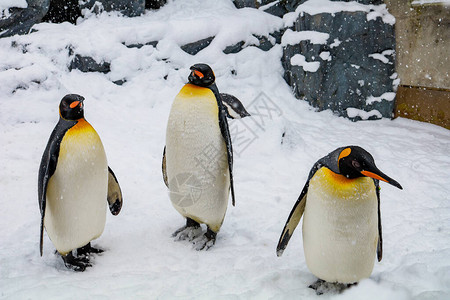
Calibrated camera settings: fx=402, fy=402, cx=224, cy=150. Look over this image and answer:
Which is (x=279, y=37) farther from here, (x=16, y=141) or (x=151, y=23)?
(x=16, y=141)

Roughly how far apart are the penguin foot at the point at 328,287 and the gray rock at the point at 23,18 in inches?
207

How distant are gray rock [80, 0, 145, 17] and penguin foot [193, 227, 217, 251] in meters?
4.61

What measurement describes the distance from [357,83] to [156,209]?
11.9ft

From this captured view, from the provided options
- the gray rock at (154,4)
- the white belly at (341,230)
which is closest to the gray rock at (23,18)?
the gray rock at (154,4)

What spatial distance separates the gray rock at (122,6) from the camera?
6094 millimetres

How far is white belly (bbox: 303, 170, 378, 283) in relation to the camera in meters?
1.78

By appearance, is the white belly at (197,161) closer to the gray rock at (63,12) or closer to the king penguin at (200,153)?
the king penguin at (200,153)

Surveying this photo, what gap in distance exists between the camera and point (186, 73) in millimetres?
5477

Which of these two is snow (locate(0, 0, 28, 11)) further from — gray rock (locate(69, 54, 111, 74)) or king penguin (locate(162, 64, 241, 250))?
king penguin (locate(162, 64, 241, 250))

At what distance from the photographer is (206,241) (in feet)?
8.80

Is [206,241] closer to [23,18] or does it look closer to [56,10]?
[23,18]

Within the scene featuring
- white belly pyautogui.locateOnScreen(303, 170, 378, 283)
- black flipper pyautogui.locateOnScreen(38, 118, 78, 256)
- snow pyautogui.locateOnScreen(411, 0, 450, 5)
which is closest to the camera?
white belly pyautogui.locateOnScreen(303, 170, 378, 283)

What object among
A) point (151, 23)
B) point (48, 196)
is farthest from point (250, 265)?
point (151, 23)

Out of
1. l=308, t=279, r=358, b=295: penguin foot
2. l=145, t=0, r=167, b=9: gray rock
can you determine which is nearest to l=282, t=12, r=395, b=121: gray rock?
l=145, t=0, r=167, b=9: gray rock
